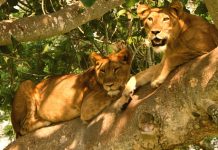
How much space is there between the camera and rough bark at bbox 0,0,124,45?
17.7 feet

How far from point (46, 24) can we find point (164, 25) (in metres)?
1.22

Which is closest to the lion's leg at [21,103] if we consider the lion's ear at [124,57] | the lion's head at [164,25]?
the lion's ear at [124,57]

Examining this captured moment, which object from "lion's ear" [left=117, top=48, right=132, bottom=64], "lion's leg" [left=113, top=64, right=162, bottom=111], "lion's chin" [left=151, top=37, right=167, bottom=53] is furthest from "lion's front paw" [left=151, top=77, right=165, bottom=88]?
"lion's ear" [left=117, top=48, right=132, bottom=64]

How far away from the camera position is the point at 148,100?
4.48 meters

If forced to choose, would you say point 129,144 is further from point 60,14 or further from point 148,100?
point 60,14

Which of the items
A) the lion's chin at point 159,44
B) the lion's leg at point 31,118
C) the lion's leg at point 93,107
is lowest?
the lion's leg at point 31,118

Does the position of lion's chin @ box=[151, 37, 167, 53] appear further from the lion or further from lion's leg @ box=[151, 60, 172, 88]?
lion's leg @ box=[151, 60, 172, 88]

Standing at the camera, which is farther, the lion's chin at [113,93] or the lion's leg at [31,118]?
the lion's leg at [31,118]

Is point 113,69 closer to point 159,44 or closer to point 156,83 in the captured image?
point 159,44

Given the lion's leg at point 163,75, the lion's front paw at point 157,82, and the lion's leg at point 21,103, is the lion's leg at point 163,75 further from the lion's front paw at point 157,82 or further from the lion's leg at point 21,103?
the lion's leg at point 21,103

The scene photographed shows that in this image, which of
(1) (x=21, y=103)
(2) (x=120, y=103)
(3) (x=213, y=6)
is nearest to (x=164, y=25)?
(2) (x=120, y=103)

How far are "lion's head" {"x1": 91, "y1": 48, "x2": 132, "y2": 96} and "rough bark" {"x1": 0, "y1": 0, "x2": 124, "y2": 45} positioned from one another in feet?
2.08

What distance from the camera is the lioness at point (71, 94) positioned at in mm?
5703

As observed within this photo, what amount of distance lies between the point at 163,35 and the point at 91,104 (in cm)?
108
